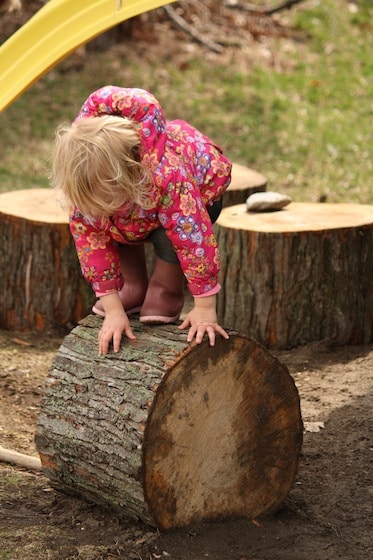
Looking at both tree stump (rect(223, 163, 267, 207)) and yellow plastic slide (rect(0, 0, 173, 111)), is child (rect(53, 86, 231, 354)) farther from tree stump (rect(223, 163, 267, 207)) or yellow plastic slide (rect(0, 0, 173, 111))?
tree stump (rect(223, 163, 267, 207))

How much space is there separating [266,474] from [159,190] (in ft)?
3.54

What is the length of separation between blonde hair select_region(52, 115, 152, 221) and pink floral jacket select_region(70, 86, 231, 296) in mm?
56

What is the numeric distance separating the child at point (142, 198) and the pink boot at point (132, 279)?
8 cm

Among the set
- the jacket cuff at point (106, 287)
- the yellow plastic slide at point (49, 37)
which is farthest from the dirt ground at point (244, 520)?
the yellow plastic slide at point (49, 37)

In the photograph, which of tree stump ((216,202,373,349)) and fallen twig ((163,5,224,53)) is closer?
tree stump ((216,202,373,349))

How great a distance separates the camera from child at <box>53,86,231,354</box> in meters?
3.03

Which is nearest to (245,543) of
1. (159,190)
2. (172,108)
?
(159,190)

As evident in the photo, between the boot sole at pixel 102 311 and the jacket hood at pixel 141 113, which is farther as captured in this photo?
the boot sole at pixel 102 311

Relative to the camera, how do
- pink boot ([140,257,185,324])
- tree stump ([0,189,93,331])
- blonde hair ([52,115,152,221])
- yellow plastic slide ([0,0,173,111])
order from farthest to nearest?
tree stump ([0,189,93,331]) → yellow plastic slide ([0,0,173,111]) → pink boot ([140,257,185,324]) → blonde hair ([52,115,152,221])

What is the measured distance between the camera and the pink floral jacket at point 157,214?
315cm

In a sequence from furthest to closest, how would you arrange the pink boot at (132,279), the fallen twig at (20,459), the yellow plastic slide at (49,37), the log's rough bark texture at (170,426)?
1. the yellow plastic slide at (49,37)
2. the fallen twig at (20,459)
3. the pink boot at (132,279)
4. the log's rough bark texture at (170,426)

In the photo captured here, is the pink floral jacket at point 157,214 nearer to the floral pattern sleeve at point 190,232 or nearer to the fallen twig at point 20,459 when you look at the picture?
the floral pattern sleeve at point 190,232

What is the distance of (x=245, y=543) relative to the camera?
3.22 meters

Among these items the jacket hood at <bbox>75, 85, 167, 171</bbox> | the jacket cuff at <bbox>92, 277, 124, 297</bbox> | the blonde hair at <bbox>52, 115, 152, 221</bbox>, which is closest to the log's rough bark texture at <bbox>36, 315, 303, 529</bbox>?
the jacket cuff at <bbox>92, 277, 124, 297</bbox>
